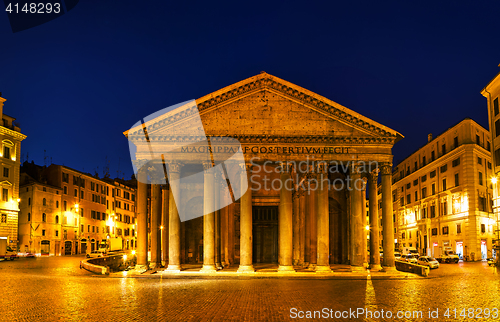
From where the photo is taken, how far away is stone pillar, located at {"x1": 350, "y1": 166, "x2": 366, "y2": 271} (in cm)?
3275

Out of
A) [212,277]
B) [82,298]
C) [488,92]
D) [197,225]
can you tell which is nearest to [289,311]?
[82,298]

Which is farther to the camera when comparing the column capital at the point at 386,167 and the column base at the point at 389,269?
the column capital at the point at 386,167

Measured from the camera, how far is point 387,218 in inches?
1294

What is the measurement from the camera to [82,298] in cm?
1944

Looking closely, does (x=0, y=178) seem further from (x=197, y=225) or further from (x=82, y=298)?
(x=82, y=298)

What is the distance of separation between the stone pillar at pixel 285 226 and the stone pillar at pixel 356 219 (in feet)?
15.3

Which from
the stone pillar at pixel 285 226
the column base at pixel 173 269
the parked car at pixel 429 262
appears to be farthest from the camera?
the parked car at pixel 429 262

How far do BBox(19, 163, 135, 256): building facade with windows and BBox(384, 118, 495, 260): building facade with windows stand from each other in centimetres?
4906

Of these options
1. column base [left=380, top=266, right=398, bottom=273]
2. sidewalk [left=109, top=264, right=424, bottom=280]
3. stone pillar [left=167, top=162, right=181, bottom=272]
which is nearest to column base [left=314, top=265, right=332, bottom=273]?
sidewalk [left=109, top=264, right=424, bottom=280]

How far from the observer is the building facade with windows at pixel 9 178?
2376 inches

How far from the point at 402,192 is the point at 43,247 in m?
58.7

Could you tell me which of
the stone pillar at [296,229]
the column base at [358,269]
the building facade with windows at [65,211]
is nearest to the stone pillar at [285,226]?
the column base at [358,269]

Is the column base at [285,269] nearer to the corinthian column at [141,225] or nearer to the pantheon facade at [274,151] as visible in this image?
the pantheon facade at [274,151]

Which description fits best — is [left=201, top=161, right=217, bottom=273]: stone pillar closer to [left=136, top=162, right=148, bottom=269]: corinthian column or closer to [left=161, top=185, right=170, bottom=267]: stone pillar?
[left=136, top=162, right=148, bottom=269]: corinthian column
